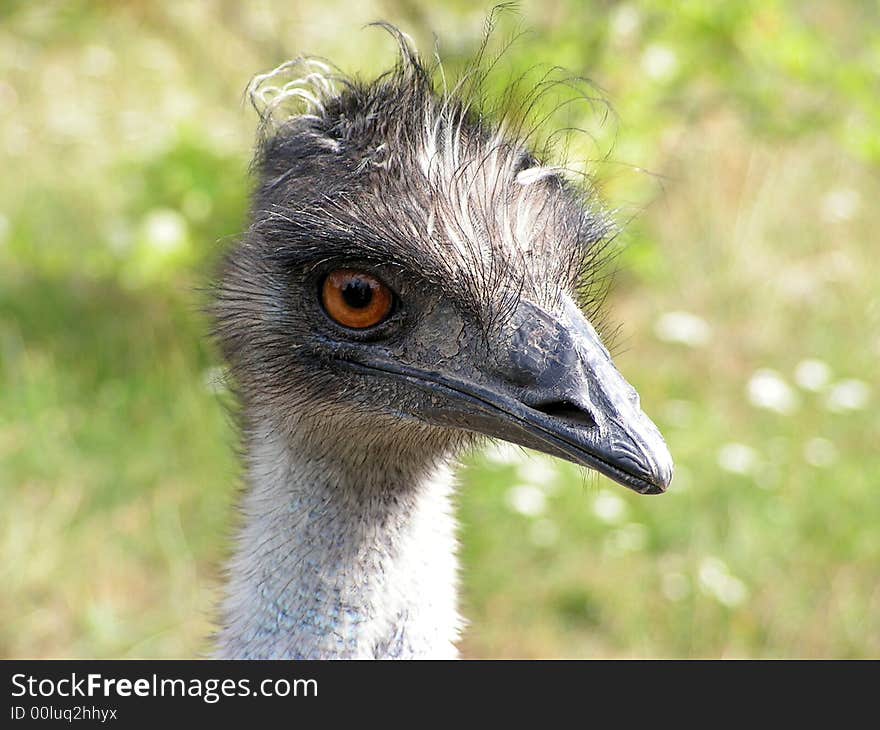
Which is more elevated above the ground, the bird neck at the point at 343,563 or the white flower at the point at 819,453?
the white flower at the point at 819,453

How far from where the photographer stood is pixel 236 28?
16.6 ft

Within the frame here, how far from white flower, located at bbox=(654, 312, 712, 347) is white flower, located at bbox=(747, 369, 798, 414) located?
27cm

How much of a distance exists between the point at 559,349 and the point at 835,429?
3.04m

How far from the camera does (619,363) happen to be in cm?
474

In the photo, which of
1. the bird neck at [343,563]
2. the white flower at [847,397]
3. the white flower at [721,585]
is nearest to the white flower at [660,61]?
the white flower at [847,397]

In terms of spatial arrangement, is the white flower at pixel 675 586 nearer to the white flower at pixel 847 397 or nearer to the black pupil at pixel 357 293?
the white flower at pixel 847 397

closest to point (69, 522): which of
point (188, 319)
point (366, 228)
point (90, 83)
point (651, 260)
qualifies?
point (188, 319)

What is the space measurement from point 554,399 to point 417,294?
10.5 inches

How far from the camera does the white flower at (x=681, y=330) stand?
14.8 ft

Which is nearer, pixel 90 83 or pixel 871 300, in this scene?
pixel 871 300

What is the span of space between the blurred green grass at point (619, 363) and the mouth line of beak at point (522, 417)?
1.09 metres

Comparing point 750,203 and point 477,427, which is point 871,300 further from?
point 477,427

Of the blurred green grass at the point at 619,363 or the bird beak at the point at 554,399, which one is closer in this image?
the bird beak at the point at 554,399

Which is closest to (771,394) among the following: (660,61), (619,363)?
(619,363)
